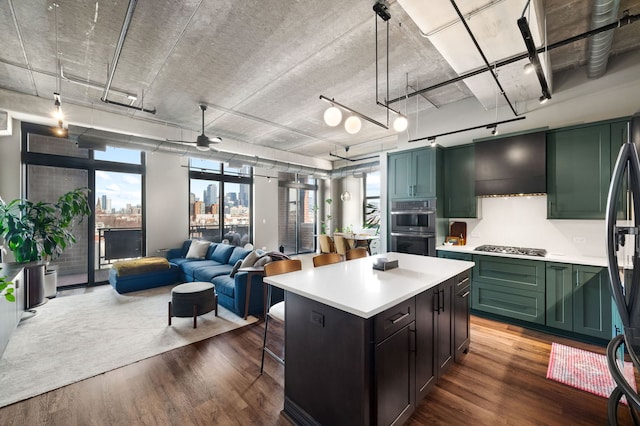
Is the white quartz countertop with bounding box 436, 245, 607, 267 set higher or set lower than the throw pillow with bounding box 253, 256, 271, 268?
higher

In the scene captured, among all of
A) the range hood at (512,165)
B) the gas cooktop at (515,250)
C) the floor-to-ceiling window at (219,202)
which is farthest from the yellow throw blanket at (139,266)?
the range hood at (512,165)

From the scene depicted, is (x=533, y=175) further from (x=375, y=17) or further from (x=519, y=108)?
(x=375, y=17)

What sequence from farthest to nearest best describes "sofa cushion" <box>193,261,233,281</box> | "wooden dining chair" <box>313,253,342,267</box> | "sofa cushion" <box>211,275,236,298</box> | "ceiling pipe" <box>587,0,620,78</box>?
"sofa cushion" <box>193,261,233,281</box>
"sofa cushion" <box>211,275,236,298</box>
"wooden dining chair" <box>313,253,342,267</box>
"ceiling pipe" <box>587,0,620,78</box>

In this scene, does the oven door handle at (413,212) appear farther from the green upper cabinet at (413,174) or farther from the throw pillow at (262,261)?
the throw pillow at (262,261)

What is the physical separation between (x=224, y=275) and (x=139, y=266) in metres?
1.78

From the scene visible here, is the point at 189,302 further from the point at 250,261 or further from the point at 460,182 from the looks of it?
the point at 460,182

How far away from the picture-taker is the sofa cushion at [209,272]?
14.3 feet

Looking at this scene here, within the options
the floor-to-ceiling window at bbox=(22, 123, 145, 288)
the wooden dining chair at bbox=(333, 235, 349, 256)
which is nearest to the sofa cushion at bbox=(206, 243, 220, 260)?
the floor-to-ceiling window at bbox=(22, 123, 145, 288)

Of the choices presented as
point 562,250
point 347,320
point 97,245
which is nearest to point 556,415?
point 347,320

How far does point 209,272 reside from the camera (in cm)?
443

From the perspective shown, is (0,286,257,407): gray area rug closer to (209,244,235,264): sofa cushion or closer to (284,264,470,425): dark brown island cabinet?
(209,244,235,264): sofa cushion

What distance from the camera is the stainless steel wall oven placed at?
13.5ft

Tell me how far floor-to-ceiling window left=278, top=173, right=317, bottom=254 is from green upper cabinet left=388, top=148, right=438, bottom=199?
4.04m

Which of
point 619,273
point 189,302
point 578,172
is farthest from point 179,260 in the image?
point 578,172
